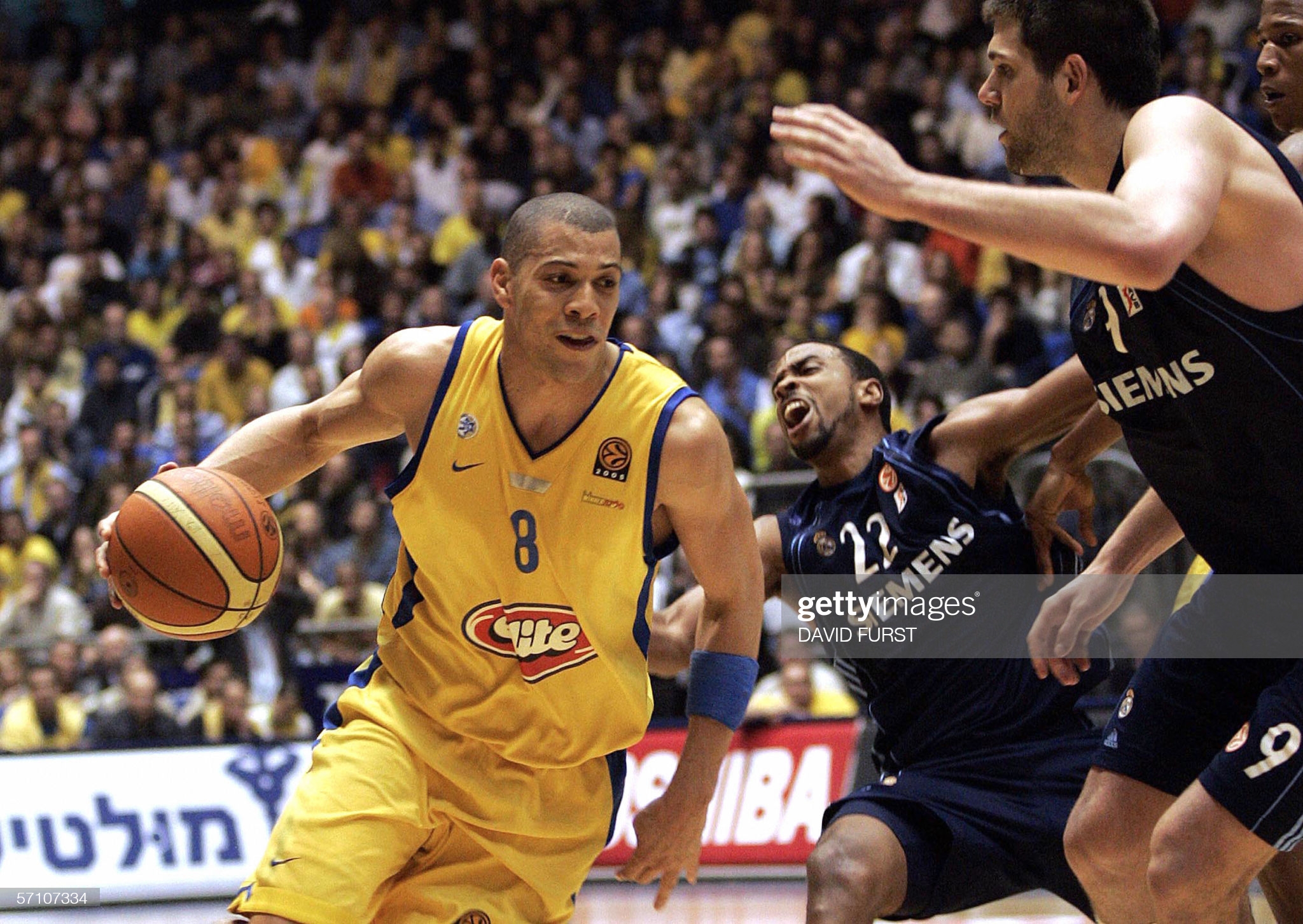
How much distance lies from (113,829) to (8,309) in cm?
644

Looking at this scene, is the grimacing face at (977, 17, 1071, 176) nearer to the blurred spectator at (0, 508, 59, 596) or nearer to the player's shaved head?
the player's shaved head

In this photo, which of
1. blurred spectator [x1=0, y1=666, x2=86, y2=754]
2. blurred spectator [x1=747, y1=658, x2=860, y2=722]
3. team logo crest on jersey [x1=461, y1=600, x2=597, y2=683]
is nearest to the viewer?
team logo crest on jersey [x1=461, y1=600, x2=597, y2=683]

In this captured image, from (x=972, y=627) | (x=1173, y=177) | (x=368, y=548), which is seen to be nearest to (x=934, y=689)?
(x=972, y=627)

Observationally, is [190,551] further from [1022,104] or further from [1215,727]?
[1215,727]

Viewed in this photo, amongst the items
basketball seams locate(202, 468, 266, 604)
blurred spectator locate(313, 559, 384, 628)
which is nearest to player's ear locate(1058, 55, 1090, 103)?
basketball seams locate(202, 468, 266, 604)

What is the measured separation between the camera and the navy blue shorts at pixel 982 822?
391 cm

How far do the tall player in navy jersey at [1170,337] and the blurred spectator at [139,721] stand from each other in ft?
19.7

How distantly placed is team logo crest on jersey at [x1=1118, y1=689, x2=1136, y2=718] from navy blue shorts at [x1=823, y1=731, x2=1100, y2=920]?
2.05 ft

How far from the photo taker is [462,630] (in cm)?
352

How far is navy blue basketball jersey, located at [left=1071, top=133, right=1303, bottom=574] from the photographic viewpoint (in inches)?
114

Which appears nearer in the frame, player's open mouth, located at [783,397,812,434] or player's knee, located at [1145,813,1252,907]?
player's knee, located at [1145,813,1252,907]

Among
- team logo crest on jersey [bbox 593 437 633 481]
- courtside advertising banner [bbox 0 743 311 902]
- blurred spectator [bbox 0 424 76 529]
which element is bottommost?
courtside advertising banner [bbox 0 743 311 902]

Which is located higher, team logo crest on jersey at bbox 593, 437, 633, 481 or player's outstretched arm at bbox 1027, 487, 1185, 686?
team logo crest on jersey at bbox 593, 437, 633, 481

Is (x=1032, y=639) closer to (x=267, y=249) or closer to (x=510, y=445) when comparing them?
(x=510, y=445)
